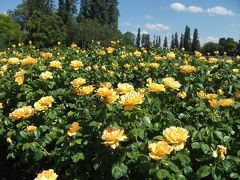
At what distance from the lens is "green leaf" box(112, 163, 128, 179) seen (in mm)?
2350

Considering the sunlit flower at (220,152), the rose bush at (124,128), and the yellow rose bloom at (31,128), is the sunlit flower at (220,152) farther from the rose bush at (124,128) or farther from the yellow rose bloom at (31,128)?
the yellow rose bloom at (31,128)

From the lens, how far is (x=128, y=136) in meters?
2.56

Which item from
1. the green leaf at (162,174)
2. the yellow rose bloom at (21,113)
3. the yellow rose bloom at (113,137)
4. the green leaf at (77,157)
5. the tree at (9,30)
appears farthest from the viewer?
the tree at (9,30)

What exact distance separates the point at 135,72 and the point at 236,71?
1.52 metres

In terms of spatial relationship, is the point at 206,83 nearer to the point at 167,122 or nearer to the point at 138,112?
the point at 167,122

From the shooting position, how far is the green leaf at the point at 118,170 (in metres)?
2.35

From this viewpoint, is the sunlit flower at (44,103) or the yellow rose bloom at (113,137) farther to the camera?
the sunlit flower at (44,103)

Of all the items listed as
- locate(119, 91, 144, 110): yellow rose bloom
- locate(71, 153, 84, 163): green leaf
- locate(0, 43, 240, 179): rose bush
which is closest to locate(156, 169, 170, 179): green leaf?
locate(0, 43, 240, 179): rose bush

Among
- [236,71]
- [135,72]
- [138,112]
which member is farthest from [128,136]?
[135,72]

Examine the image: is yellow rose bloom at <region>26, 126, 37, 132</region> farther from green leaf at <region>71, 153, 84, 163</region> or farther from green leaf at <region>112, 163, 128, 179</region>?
green leaf at <region>112, 163, 128, 179</region>

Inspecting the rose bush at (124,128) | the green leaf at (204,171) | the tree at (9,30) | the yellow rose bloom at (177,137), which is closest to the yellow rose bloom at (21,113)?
the rose bush at (124,128)

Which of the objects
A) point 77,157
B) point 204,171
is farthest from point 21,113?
point 204,171

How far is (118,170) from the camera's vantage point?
93.7 inches

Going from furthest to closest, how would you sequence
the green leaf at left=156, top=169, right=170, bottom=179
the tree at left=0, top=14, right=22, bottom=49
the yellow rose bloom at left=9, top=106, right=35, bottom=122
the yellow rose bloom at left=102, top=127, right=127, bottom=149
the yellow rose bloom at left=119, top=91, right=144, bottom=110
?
the tree at left=0, top=14, right=22, bottom=49 → the yellow rose bloom at left=9, top=106, right=35, bottom=122 → the yellow rose bloom at left=119, top=91, right=144, bottom=110 → the yellow rose bloom at left=102, top=127, right=127, bottom=149 → the green leaf at left=156, top=169, right=170, bottom=179
